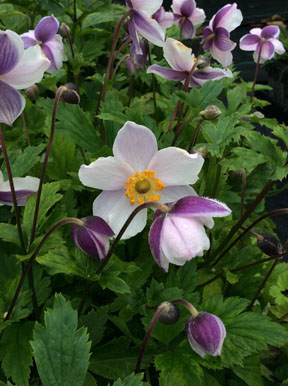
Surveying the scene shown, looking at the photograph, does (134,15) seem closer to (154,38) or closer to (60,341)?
(154,38)

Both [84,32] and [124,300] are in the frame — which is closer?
[124,300]

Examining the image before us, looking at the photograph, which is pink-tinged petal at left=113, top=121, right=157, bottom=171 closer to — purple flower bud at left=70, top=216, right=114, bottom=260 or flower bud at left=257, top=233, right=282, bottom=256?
purple flower bud at left=70, top=216, right=114, bottom=260

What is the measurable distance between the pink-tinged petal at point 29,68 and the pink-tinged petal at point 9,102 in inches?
0.5

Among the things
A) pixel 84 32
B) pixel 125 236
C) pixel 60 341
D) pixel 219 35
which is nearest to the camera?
pixel 60 341

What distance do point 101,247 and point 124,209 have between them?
0.35 ft

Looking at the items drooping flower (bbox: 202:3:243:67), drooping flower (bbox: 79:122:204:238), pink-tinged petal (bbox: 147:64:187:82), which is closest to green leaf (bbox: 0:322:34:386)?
drooping flower (bbox: 79:122:204:238)

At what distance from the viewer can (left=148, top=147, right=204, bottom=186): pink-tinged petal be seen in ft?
2.26

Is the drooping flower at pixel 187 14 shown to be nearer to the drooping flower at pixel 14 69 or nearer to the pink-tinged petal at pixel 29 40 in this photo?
the pink-tinged petal at pixel 29 40

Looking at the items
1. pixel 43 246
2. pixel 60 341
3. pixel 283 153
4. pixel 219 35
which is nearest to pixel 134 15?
pixel 219 35

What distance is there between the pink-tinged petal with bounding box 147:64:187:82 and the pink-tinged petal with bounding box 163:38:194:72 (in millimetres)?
22

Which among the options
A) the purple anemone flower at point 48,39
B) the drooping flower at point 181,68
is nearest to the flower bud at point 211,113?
the drooping flower at point 181,68

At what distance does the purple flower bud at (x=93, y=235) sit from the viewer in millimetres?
666

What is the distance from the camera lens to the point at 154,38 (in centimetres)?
98

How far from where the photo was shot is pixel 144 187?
749 mm
